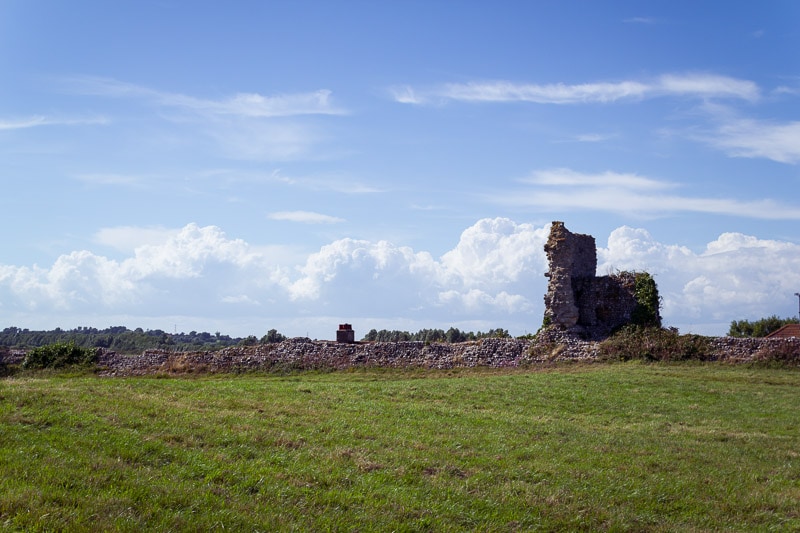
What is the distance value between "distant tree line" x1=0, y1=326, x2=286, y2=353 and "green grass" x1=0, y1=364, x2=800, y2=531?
2637cm

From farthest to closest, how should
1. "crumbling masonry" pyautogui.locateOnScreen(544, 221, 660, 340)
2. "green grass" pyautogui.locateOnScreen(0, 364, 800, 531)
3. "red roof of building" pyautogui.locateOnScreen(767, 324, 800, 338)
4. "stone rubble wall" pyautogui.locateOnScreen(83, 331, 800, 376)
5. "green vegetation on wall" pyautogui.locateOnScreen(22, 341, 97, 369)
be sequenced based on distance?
"red roof of building" pyautogui.locateOnScreen(767, 324, 800, 338)
"crumbling masonry" pyautogui.locateOnScreen(544, 221, 660, 340)
"green vegetation on wall" pyautogui.locateOnScreen(22, 341, 97, 369)
"stone rubble wall" pyautogui.locateOnScreen(83, 331, 800, 376)
"green grass" pyautogui.locateOnScreen(0, 364, 800, 531)

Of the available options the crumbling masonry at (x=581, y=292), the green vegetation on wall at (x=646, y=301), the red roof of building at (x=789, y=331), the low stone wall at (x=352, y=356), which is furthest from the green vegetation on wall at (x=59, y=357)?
the red roof of building at (x=789, y=331)

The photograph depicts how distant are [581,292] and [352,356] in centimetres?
1180

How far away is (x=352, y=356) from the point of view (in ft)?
→ 103

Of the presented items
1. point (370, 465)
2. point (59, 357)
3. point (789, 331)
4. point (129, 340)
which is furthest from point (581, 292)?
point (129, 340)

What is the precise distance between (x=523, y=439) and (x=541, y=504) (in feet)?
11.1

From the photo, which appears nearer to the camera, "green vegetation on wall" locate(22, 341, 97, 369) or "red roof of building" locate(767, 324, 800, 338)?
"green vegetation on wall" locate(22, 341, 97, 369)

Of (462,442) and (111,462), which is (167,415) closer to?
(111,462)

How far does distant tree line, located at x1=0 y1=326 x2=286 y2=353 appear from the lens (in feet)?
158

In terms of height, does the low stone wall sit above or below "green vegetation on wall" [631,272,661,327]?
below

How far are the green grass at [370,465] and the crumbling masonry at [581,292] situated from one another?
54.5ft

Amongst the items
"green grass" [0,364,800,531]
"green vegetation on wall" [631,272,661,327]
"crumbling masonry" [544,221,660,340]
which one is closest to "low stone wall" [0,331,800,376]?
"crumbling masonry" [544,221,660,340]

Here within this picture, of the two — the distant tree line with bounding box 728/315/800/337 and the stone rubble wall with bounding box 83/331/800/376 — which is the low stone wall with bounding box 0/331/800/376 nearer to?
the stone rubble wall with bounding box 83/331/800/376

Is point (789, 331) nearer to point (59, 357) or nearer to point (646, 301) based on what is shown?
point (646, 301)
